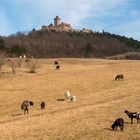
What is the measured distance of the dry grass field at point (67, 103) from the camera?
2784cm

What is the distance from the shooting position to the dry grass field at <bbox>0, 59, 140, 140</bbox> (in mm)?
27844

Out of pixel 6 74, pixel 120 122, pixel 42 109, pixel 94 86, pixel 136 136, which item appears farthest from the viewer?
pixel 6 74

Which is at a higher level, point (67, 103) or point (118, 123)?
point (118, 123)

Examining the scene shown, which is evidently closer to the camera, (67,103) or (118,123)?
(118,123)

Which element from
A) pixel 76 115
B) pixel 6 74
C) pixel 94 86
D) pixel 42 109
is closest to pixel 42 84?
pixel 94 86

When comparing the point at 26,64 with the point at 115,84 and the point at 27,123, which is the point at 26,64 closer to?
the point at 115,84

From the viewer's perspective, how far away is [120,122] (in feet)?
91.7

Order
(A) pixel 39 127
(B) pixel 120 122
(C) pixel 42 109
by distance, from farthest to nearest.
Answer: (C) pixel 42 109 < (A) pixel 39 127 < (B) pixel 120 122

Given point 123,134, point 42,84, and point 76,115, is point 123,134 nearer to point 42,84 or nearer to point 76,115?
point 76,115

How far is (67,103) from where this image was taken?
150 ft

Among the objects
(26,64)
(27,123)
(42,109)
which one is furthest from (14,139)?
(26,64)

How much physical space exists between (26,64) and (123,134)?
64.7 m

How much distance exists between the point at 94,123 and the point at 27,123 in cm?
535

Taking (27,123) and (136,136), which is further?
(27,123)
